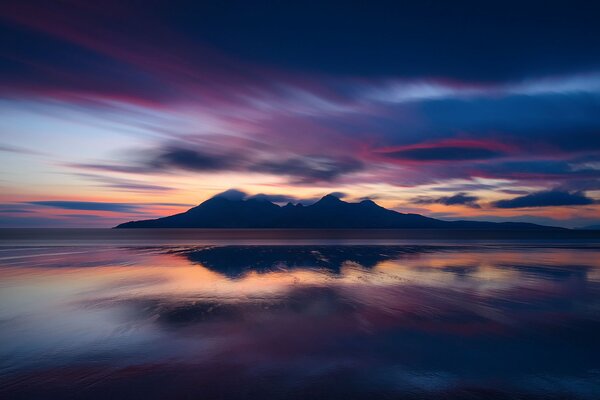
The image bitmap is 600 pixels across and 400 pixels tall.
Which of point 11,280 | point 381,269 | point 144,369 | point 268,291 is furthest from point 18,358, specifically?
point 381,269

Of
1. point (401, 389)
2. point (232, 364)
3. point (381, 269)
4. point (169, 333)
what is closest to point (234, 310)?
point (169, 333)

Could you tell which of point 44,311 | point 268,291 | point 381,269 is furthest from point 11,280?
point 381,269

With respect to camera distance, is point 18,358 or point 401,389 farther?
point 18,358

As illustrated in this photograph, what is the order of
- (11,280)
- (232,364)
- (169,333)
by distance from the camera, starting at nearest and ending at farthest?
1. (232,364)
2. (169,333)
3. (11,280)

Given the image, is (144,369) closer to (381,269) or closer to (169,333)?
(169,333)

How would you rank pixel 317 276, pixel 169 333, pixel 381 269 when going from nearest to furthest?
pixel 169 333, pixel 317 276, pixel 381 269

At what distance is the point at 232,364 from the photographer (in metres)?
9.36

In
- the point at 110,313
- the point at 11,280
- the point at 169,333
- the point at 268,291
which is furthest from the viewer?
the point at 11,280

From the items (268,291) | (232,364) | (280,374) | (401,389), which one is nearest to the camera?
(401,389)

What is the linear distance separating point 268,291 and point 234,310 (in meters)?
4.18

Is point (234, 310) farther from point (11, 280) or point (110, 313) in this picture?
point (11, 280)

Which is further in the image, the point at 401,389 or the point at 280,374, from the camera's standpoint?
the point at 280,374

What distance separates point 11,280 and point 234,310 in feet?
54.2

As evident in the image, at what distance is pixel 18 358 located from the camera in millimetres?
9641
